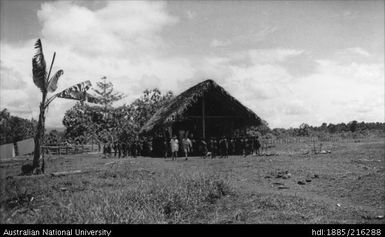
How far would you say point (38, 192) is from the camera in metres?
7.25

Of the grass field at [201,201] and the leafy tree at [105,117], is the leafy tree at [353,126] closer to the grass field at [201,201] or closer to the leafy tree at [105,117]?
the leafy tree at [105,117]

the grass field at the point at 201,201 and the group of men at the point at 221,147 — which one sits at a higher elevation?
the group of men at the point at 221,147

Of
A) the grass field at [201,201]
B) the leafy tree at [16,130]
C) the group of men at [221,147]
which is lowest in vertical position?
the grass field at [201,201]

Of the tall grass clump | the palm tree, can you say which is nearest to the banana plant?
the palm tree

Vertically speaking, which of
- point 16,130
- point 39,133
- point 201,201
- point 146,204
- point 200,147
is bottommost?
point 201,201

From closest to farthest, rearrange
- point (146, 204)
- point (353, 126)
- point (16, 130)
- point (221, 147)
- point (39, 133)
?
point (146, 204) → point (39, 133) → point (221, 147) → point (16, 130) → point (353, 126)

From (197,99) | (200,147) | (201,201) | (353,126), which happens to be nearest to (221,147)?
(200,147)

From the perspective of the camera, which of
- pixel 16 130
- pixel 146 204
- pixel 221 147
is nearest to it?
pixel 146 204

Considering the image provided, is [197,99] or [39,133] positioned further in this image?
[197,99]

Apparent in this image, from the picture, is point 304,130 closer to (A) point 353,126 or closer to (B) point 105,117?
(A) point 353,126

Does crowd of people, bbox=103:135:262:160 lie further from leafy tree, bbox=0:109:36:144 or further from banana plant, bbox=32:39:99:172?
leafy tree, bbox=0:109:36:144

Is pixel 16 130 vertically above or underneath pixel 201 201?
above

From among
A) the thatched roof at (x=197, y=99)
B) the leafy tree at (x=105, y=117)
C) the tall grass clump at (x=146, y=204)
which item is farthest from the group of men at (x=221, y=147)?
the leafy tree at (x=105, y=117)

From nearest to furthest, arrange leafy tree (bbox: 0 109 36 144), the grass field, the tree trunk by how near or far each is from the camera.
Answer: the grass field, the tree trunk, leafy tree (bbox: 0 109 36 144)
